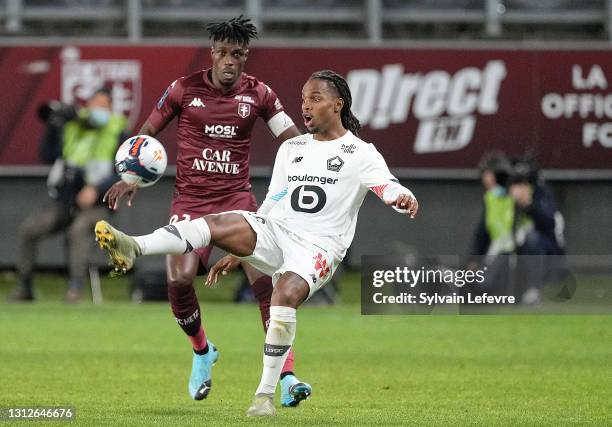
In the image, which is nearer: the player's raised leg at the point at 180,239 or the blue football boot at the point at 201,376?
the player's raised leg at the point at 180,239

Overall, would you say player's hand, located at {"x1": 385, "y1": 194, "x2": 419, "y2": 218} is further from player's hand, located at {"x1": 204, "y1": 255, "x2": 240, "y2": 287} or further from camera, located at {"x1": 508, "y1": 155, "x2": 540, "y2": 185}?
camera, located at {"x1": 508, "y1": 155, "x2": 540, "y2": 185}

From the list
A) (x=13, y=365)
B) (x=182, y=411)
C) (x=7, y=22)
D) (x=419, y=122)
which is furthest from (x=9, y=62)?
(x=182, y=411)

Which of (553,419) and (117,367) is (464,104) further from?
(553,419)

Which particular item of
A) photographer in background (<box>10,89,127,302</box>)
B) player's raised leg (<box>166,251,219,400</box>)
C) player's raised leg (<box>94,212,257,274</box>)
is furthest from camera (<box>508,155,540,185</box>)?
player's raised leg (<box>94,212,257,274</box>)

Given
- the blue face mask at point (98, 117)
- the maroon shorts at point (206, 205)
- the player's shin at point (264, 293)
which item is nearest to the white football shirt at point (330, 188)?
the player's shin at point (264, 293)

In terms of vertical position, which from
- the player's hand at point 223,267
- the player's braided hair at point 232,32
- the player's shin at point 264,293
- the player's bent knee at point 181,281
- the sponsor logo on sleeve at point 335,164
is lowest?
the player's shin at point 264,293

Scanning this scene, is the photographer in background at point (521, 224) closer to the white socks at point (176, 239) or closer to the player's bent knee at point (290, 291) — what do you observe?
the player's bent knee at point (290, 291)

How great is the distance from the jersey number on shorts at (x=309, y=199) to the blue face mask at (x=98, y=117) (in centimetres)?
956

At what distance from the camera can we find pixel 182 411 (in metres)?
8.27

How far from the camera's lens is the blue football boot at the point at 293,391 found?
8.12 m

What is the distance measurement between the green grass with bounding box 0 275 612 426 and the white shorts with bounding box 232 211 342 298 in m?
0.79

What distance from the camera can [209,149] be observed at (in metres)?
9.31

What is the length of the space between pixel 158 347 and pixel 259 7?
9429 mm

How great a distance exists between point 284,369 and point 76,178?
9.33 meters
